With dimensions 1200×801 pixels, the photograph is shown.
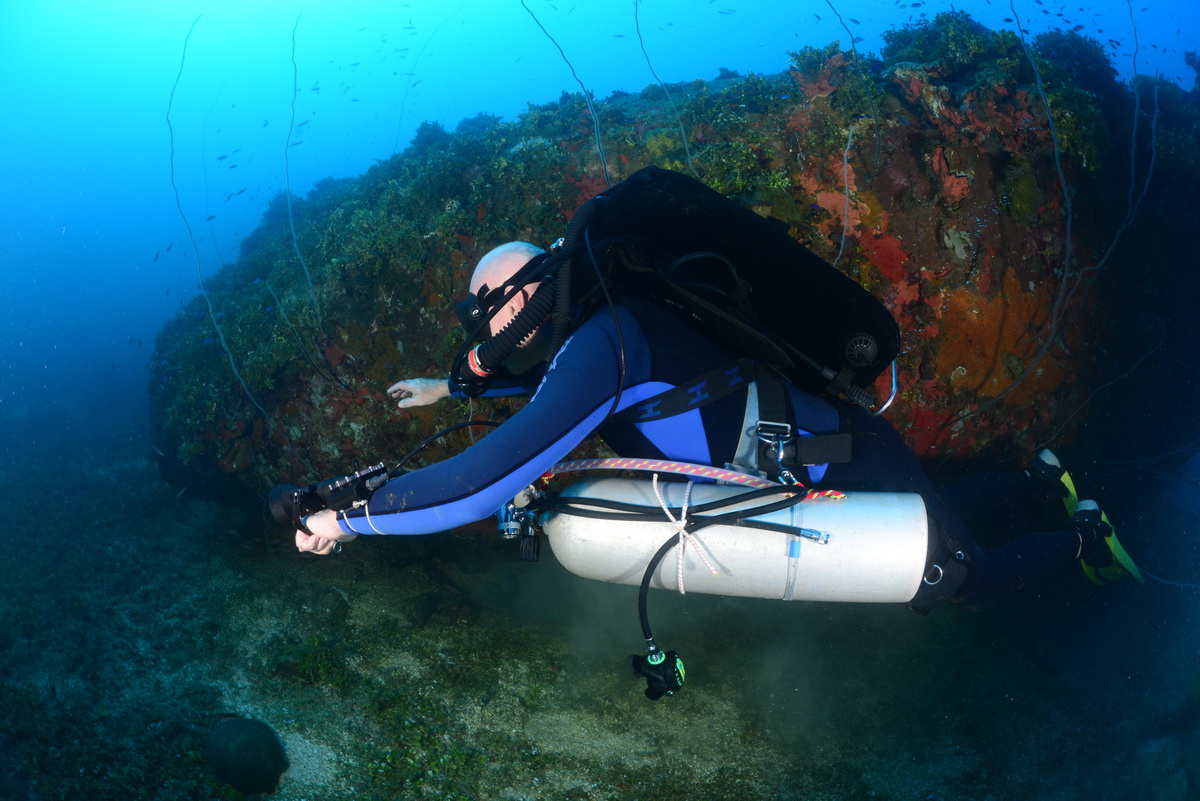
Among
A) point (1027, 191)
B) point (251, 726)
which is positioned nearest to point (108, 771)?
point (251, 726)

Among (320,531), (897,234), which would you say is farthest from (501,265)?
(897,234)

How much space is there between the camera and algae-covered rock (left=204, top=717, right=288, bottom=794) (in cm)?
326

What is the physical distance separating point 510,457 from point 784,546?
152 cm

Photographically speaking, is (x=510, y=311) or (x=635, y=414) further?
(x=510, y=311)

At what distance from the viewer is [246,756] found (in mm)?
3355

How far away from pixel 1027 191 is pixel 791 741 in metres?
4.92

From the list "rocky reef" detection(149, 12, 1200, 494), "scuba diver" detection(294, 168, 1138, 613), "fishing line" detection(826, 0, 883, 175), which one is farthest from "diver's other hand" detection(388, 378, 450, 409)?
"fishing line" detection(826, 0, 883, 175)

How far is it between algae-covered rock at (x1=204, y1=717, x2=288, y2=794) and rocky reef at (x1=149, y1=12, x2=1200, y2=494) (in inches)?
91.5

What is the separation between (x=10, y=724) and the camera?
347cm

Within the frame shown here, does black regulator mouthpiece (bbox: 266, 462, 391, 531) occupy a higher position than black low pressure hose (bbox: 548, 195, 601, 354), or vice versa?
black low pressure hose (bbox: 548, 195, 601, 354)

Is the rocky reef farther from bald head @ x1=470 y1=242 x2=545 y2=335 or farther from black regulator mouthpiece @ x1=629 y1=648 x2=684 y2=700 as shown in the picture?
black regulator mouthpiece @ x1=629 y1=648 x2=684 y2=700

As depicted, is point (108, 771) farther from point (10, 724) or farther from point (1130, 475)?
point (1130, 475)

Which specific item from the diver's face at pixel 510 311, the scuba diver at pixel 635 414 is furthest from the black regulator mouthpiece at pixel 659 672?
the diver's face at pixel 510 311

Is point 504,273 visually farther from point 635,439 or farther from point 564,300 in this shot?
point 635,439
